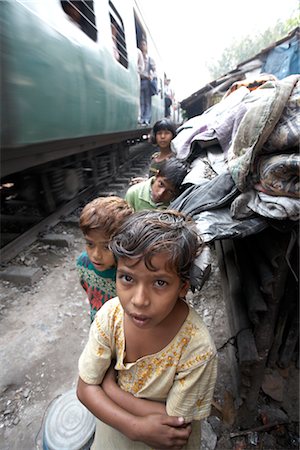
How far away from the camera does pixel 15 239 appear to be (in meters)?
3.46

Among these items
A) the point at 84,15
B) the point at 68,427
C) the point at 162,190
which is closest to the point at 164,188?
the point at 162,190

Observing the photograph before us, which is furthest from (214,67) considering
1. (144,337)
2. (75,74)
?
(144,337)

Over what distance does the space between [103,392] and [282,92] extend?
1.31 metres

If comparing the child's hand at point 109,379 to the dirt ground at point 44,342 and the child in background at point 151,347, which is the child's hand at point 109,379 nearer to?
the child in background at point 151,347

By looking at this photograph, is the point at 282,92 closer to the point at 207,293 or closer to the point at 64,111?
Result: the point at 64,111

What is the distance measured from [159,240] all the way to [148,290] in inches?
6.0

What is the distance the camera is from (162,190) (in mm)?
1963

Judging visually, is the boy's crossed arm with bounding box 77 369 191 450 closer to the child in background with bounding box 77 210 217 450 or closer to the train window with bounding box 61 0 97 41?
the child in background with bounding box 77 210 217 450

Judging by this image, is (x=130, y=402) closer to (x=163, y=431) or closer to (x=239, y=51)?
(x=163, y=431)

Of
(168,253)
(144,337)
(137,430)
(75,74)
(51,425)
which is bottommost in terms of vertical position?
(51,425)

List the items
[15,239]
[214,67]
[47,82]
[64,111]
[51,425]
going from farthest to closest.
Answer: [214,67] < [15,239] < [64,111] < [47,82] < [51,425]

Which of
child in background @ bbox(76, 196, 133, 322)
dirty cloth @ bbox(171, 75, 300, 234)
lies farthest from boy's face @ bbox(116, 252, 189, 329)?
child in background @ bbox(76, 196, 133, 322)

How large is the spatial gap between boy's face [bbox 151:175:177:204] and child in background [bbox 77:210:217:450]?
42.9 inches

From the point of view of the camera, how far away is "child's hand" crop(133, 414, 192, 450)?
82 cm
